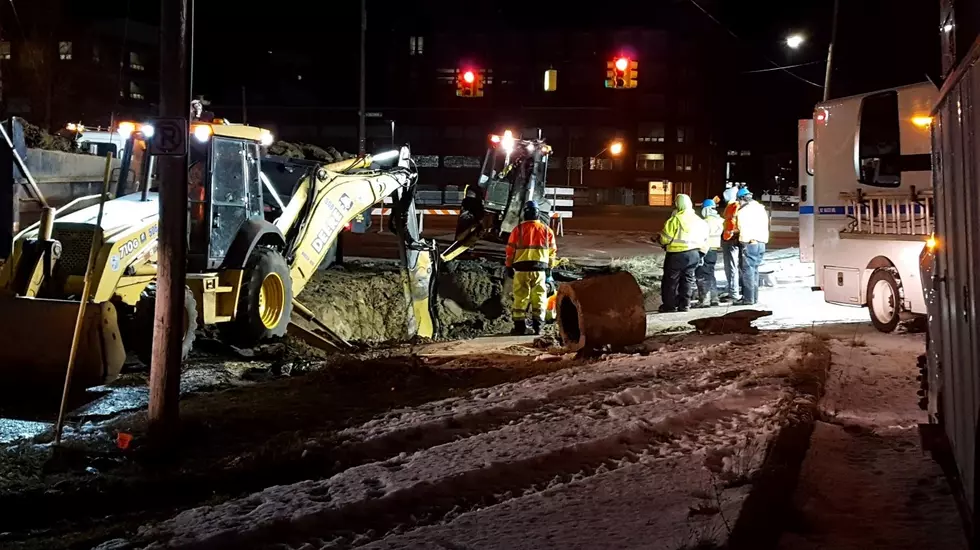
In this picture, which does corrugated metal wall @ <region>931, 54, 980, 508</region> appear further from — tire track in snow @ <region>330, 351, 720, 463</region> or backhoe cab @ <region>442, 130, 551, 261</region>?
backhoe cab @ <region>442, 130, 551, 261</region>

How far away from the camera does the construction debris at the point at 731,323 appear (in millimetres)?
11235

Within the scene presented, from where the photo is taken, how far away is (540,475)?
5555mm

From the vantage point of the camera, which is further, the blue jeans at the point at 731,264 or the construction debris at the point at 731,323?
the blue jeans at the point at 731,264

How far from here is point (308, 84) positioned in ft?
202

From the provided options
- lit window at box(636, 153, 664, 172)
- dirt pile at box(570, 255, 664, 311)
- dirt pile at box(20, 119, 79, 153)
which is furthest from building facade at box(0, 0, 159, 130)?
lit window at box(636, 153, 664, 172)

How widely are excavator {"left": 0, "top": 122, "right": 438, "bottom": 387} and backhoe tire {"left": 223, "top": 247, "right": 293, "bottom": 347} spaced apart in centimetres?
2

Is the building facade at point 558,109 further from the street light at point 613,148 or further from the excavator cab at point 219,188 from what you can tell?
the excavator cab at point 219,188

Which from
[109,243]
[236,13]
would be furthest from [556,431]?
[236,13]

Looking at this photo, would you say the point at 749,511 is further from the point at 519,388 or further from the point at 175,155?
the point at 175,155

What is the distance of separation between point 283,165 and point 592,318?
7059 mm

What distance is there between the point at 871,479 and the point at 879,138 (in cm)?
214

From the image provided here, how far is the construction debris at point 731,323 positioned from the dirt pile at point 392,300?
494 centimetres

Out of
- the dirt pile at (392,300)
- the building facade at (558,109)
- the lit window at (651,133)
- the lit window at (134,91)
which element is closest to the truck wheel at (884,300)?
the dirt pile at (392,300)

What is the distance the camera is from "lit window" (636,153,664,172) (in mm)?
62750
